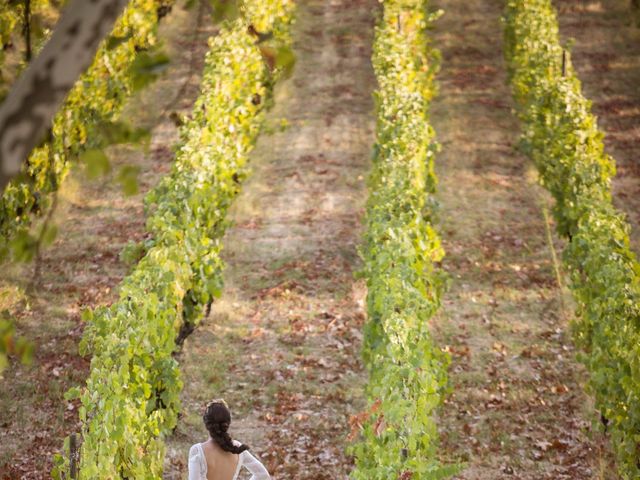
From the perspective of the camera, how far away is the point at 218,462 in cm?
571

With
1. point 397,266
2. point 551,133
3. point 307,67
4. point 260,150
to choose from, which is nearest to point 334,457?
point 397,266

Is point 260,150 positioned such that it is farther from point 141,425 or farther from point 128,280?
point 141,425

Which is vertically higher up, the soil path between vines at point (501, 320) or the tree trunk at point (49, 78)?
the tree trunk at point (49, 78)

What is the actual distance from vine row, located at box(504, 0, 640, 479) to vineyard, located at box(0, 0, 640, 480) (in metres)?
0.04

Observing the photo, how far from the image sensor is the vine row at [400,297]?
6.42 m

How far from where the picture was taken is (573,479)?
870 cm

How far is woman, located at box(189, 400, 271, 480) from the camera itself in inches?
220

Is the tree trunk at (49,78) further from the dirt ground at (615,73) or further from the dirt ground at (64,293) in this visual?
the dirt ground at (615,73)

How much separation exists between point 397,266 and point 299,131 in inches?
381

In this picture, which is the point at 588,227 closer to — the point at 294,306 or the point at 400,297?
the point at 400,297

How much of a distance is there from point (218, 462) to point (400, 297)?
3.06 meters

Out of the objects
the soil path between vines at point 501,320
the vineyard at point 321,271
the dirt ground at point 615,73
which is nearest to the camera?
the vineyard at point 321,271

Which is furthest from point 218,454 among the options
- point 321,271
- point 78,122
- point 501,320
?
point 78,122

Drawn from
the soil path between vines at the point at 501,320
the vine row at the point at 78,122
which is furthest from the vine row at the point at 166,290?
the soil path between vines at the point at 501,320
